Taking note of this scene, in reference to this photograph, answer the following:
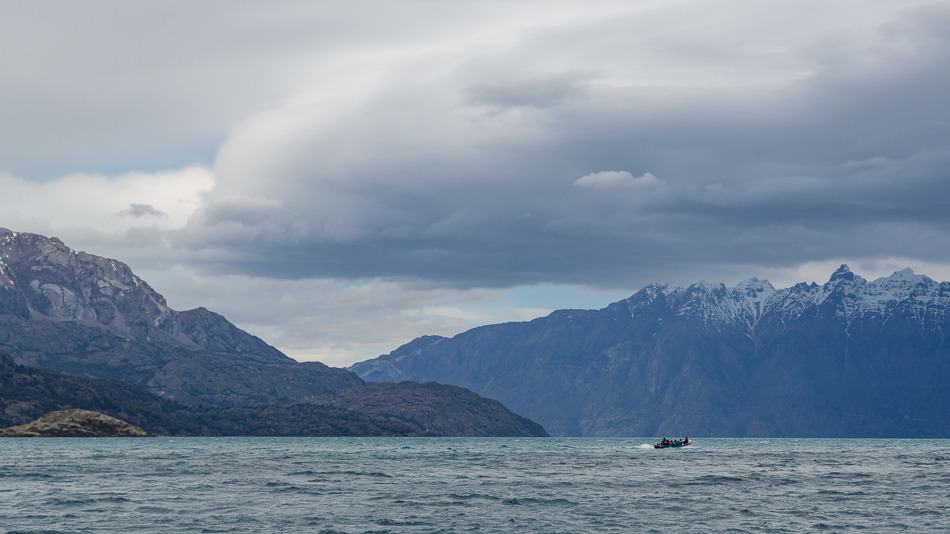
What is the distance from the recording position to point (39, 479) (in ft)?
568

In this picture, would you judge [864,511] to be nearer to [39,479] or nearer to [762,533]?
[762,533]

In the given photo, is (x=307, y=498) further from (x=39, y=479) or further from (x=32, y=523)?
(x=39, y=479)

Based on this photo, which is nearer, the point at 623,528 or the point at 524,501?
the point at 623,528

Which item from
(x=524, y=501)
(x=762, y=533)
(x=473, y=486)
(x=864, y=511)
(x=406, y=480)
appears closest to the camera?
(x=762, y=533)

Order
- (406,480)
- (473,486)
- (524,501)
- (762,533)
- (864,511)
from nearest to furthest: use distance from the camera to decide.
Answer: (762,533) < (864,511) < (524,501) < (473,486) < (406,480)

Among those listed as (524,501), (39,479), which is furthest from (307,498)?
(39,479)

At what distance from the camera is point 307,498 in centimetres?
13838

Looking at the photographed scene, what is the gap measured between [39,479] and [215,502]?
5695 cm

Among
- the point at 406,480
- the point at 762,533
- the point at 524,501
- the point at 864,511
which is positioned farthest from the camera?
the point at 406,480

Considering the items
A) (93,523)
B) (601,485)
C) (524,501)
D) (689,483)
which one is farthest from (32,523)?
(689,483)

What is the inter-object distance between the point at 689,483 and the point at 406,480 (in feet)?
149

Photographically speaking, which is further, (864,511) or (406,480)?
(406,480)

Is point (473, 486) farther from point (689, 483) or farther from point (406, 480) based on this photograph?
point (689, 483)

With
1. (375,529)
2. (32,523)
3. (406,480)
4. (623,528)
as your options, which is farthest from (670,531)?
(406,480)
